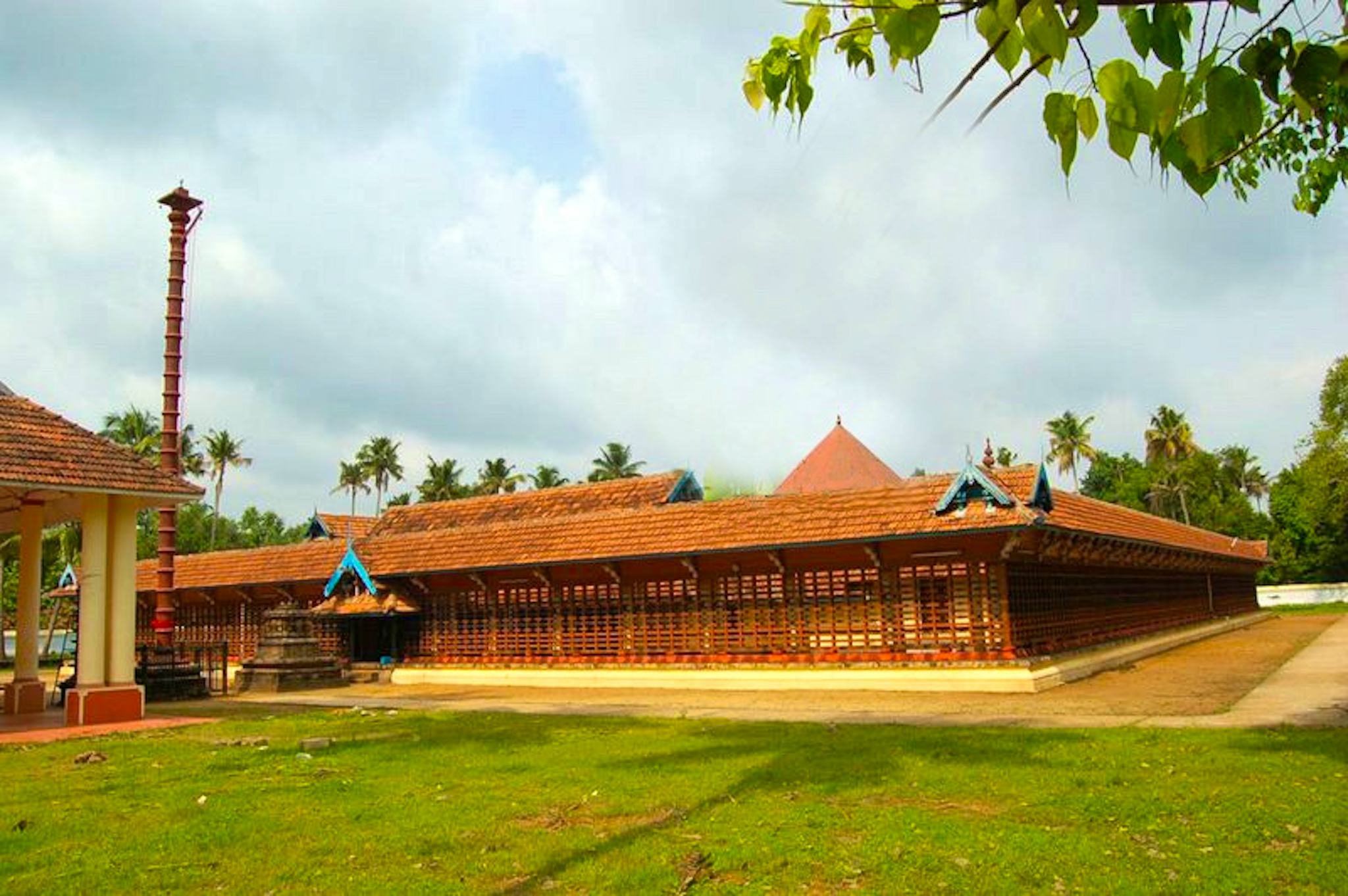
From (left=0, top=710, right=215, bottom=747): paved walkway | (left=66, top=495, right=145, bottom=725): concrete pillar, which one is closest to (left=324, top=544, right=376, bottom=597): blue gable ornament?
(left=0, top=710, right=215, bottom=747): paved walkway

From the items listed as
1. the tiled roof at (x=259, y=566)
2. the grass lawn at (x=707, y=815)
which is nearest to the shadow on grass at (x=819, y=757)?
the grass lawn at (x=707, y=815)

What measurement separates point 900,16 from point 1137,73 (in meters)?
0.47

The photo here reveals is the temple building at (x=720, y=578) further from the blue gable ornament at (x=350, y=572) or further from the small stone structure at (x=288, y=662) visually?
the small stone structure at (x=288, y=662)

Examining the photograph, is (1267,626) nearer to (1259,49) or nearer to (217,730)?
(217,730)

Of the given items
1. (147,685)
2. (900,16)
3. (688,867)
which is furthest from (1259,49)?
(147,685)

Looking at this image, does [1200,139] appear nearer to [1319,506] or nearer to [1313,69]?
[1313,69]

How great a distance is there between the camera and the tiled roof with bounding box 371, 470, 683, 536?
2428 cm

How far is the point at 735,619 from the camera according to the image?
60.8 ft

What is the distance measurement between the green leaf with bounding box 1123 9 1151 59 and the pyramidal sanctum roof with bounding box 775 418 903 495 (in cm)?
2648

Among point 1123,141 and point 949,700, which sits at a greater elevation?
point 1123,141

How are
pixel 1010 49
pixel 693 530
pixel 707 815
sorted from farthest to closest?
pixel 693 530
pixel 707 815
pixel 1010 49

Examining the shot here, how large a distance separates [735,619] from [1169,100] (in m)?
17.1

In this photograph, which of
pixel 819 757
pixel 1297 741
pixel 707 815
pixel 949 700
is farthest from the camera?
pixel 949 700

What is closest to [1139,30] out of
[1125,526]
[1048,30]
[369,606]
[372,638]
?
[1048,30]
